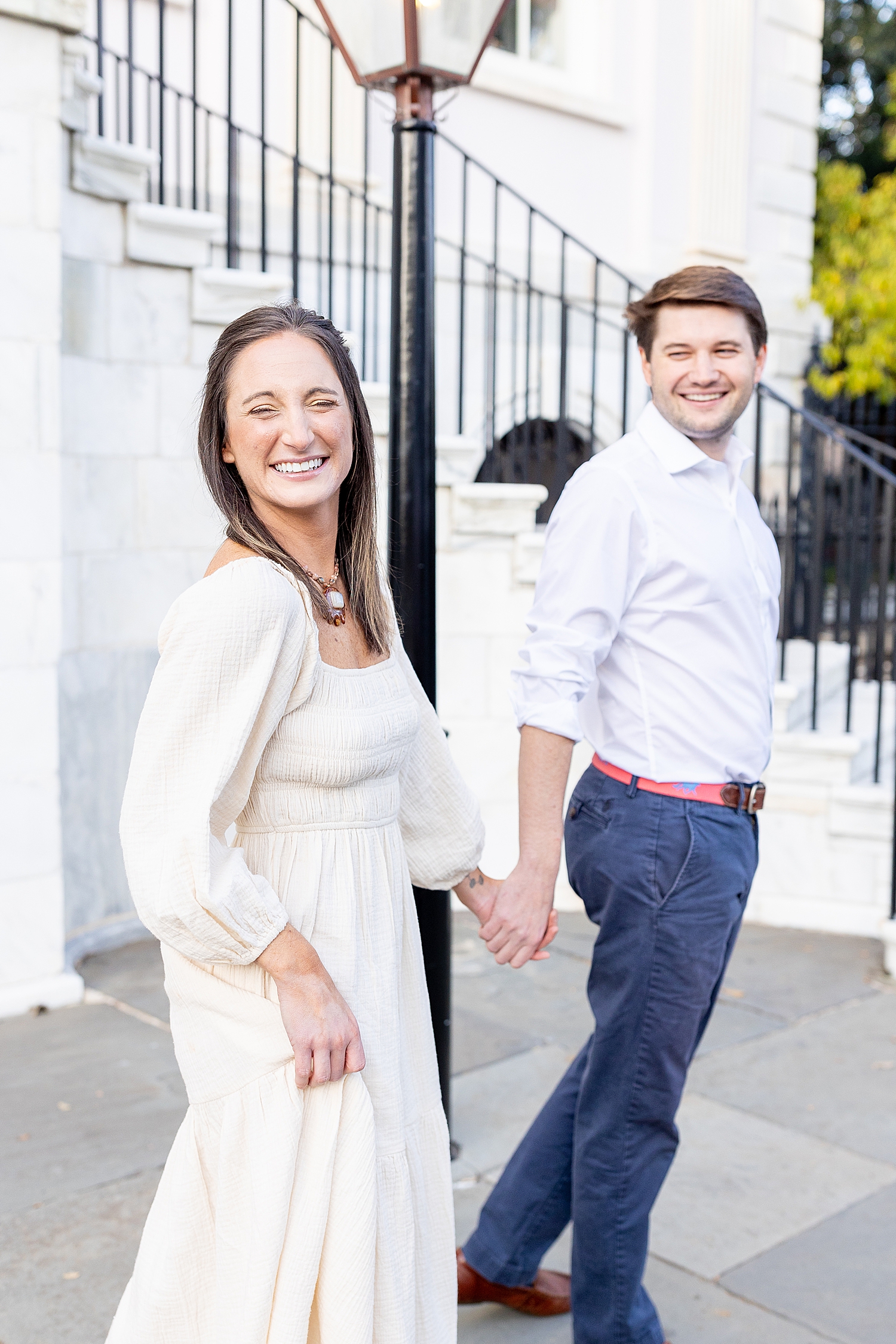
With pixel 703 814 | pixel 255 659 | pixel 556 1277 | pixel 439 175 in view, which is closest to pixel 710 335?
pixel 703 814

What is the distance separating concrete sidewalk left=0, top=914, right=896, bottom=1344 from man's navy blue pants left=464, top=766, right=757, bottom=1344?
1.26 feet

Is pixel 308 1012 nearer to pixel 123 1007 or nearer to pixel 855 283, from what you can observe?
pixel 123 1007

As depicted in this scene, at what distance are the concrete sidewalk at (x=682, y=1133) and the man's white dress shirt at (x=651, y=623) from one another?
1.25 metres

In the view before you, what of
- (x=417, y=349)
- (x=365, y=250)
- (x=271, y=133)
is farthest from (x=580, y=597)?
(x=271, y=133)

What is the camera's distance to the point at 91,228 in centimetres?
479

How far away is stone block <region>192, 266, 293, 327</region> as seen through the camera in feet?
16.6

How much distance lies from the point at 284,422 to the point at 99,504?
3330 mm

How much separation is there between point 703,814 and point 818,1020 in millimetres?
2527

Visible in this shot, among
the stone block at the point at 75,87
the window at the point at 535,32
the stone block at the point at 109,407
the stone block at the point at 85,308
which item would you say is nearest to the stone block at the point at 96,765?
the stone block at the point at 109,407

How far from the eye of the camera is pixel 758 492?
6.05 meters

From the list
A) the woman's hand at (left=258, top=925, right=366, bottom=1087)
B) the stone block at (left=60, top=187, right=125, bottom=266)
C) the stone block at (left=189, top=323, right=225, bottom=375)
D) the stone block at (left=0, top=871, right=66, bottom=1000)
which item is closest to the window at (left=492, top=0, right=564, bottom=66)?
the stone block at (left=189, top=323, right=225, bottom=375)

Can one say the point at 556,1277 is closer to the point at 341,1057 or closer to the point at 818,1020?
the point at 341,1057

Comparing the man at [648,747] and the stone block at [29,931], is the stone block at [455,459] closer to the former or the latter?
the stone block at [29,931]

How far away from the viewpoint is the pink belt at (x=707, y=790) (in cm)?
239
